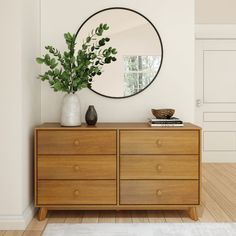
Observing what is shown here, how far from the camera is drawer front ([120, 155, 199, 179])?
304 centimetres

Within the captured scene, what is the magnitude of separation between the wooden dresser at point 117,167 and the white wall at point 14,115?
0.56ft

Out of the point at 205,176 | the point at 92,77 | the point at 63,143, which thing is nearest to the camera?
the point at 63,143

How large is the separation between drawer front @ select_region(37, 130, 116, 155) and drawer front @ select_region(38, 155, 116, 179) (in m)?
0.05

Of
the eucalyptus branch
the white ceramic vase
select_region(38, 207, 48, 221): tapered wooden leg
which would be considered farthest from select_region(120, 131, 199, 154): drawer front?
select_region(38, 207, 48, 221): tapered wooden leg

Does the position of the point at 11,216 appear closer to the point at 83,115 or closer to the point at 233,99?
the point at 83,115

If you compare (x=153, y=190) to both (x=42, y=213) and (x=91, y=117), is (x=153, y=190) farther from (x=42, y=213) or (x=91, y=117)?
(x=42, y=213)

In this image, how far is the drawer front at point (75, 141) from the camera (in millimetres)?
3008

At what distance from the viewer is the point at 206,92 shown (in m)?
5.83

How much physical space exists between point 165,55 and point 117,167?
1.11 metres

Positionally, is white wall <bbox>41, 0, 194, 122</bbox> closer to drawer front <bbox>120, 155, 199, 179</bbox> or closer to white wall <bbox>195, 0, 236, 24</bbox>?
drawer front <bbox>120, 155, 199, 179</bbox>

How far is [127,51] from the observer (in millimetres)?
3469

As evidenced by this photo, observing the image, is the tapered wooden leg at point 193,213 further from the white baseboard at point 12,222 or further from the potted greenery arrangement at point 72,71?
the white baseboard at point 12,222

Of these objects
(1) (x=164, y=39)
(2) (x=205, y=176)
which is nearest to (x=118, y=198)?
(1) (x=164, y=39)

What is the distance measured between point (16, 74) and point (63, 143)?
2.05 ft
